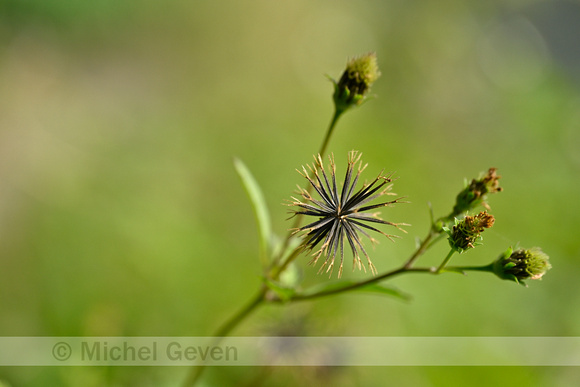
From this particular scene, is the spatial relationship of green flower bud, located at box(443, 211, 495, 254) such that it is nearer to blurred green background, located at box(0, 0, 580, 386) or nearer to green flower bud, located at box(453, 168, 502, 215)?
green flower bud, located at box(453, 168, 502, 215)

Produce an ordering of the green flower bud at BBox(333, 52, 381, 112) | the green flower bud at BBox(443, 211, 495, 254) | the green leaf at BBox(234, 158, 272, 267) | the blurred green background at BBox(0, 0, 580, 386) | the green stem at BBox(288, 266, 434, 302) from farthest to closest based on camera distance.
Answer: the blurred green background at BBox(0, 0, 580, 386), the green leaf at BBox(234, 158, 272, 267), the green flower bud at BBox(333, 52, 381, 112), the green stem at BBox(288, 266, 434, 302), the green flower bud at BBox(443, 211, 495, 254)

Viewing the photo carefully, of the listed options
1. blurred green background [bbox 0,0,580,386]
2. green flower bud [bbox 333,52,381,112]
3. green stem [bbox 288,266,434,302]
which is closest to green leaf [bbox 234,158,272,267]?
green stem [bbox 288,266,434,302]

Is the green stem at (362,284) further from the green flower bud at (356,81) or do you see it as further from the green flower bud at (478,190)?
the green flower bud at (356,81)

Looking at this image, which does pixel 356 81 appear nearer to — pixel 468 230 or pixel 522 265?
pixel 468 230

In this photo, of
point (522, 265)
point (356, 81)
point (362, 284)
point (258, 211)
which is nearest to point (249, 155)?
point (258, 211)

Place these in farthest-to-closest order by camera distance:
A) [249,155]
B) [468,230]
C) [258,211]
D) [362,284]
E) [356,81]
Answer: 1. [249,155]
2. [258,211]
3. [356,81]
4. [362,284]
5. [468,230]

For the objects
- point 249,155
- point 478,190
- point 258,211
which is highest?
point 478,190
